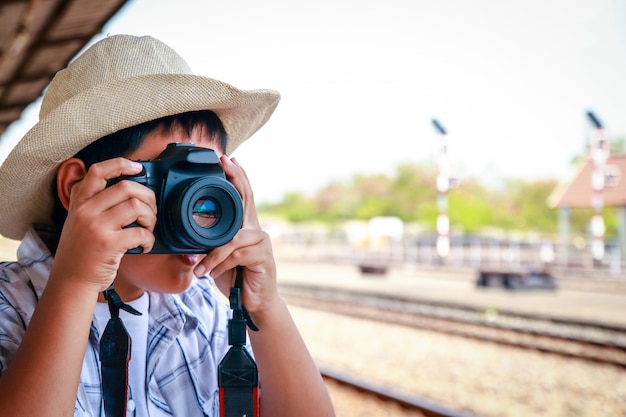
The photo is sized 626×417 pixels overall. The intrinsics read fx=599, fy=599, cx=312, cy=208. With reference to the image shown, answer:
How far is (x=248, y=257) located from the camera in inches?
50.2

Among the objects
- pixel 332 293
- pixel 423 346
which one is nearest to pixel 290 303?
pixel 332 293

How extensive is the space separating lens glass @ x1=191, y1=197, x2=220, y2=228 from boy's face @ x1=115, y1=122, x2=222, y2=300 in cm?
8

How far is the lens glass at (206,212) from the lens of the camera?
46.7 inches

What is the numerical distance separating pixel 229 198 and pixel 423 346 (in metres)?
6.02

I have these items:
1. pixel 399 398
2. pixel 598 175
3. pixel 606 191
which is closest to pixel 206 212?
pixel 399 398

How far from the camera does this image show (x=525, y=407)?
185 inches

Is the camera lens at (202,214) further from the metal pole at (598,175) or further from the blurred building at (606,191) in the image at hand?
the blurred building at (606,191)

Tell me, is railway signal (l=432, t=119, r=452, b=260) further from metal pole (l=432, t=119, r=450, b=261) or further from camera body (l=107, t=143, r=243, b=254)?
camera body (l=107, t=143, r=243, b=254)

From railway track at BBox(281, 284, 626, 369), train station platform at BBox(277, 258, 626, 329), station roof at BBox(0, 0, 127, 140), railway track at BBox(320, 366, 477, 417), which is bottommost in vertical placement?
railway track at BBox(320, 366, 477, 417)

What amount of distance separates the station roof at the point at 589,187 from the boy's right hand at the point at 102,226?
19.9m

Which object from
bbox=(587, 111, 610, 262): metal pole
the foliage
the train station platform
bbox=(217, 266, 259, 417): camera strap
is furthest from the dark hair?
the foliage

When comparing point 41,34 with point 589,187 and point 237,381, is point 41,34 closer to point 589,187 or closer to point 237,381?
point 237,381

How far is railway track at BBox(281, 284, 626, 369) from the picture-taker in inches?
258

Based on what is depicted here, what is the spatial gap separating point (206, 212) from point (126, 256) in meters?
0.20
